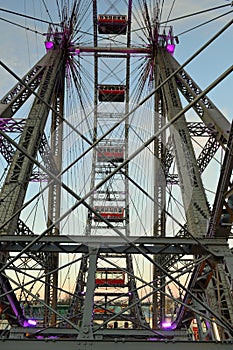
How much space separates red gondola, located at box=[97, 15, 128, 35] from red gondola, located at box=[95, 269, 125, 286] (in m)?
13.1

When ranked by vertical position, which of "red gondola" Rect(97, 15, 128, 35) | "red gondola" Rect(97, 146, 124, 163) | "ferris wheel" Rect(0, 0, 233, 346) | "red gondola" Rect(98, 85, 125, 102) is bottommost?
"ferris wheel" Rect(0, 0, 233, 346)

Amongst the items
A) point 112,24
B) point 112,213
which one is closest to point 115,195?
point 112,213

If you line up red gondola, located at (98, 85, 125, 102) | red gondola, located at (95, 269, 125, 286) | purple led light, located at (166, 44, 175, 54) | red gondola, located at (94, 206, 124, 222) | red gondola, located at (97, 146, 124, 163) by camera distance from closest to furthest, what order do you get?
purple led light, located at (166, 44, 175, 54) < red gondola, located at (95, 269, 125, 286) < red gondola, located at (98, 85, 125, 102) < red gondola, located at (97, 146, 124, 163) < red gondola, located at (94, 206, 124, 222)

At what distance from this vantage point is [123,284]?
80.7ft

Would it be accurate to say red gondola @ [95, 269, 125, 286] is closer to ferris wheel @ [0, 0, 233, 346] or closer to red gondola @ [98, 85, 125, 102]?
ferris wheel @ [0, 0, 233, 346]


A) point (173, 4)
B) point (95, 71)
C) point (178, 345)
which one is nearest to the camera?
point (178, 345)

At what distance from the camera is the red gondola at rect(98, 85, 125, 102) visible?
2480 centimetres

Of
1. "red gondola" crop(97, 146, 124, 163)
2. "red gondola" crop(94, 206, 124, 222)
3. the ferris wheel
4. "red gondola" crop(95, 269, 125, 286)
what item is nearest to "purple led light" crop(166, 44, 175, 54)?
the ferris wheel

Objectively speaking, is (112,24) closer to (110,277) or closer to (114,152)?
(114,152)

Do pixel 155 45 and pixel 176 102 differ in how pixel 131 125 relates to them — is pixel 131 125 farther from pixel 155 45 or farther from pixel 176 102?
pixel 176 102

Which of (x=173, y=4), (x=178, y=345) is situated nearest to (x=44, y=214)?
(x=173, y=4)

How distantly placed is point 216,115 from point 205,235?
442cm

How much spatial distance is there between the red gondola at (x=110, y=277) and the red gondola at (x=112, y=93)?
9829 mm

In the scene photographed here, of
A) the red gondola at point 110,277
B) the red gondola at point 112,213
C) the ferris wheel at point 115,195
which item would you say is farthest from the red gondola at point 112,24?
the red gondola at point 110,277
